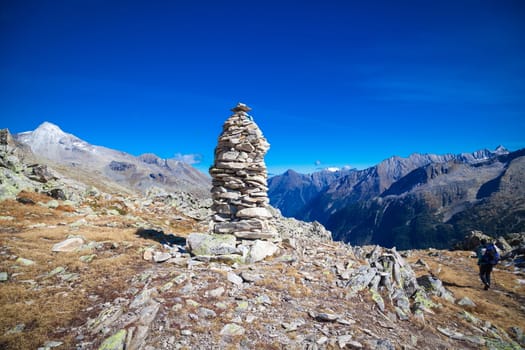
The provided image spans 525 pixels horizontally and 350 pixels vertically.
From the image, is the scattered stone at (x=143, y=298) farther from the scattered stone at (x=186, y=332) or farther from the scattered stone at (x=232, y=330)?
the scattered stone at (x=232, y=330)

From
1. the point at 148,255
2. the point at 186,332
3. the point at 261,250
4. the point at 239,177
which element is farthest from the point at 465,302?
the point at 148,255

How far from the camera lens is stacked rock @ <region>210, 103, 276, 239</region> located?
2011 centimetres

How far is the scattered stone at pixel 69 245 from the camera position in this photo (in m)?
15.3

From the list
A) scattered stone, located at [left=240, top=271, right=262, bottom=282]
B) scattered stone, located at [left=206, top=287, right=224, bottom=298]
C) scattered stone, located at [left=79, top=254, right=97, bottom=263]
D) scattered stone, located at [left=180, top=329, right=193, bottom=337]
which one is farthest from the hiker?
scattered stone, located at [left=79, top=254, right=97, bottom=263]

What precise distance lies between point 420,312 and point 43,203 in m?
34.8

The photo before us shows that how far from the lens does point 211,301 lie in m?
10.8

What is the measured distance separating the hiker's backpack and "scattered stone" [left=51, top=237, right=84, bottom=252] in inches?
1225

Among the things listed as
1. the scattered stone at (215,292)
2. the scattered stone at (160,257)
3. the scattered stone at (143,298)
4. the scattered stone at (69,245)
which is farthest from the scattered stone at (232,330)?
the scattered stone at (69,245)

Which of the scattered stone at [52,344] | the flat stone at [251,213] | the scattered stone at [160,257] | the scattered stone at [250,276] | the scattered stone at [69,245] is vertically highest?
the flat stone at [251,213]

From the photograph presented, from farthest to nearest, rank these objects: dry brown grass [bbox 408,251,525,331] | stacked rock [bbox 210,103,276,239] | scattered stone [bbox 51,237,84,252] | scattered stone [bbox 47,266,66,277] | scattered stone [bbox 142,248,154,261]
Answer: stacked rock [bbox 210,103,276,239] < dry brown grass [bbox 408,251,525,331] < scattered stone [bbox 142,248,154,261] < scattered stone [bbox 51,237,84,252] < scattered stone [bbox 47,266,66,277]

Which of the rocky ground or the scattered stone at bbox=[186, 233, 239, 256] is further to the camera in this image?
the scattered stone at bbox=[186, 233, 239, 256]

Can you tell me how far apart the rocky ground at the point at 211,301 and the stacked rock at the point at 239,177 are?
3.44 m

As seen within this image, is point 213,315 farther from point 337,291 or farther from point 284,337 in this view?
point 337,291

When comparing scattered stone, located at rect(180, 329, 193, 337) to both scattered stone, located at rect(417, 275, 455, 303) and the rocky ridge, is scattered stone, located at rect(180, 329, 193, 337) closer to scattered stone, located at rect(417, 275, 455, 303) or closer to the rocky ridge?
the rocky ridge
